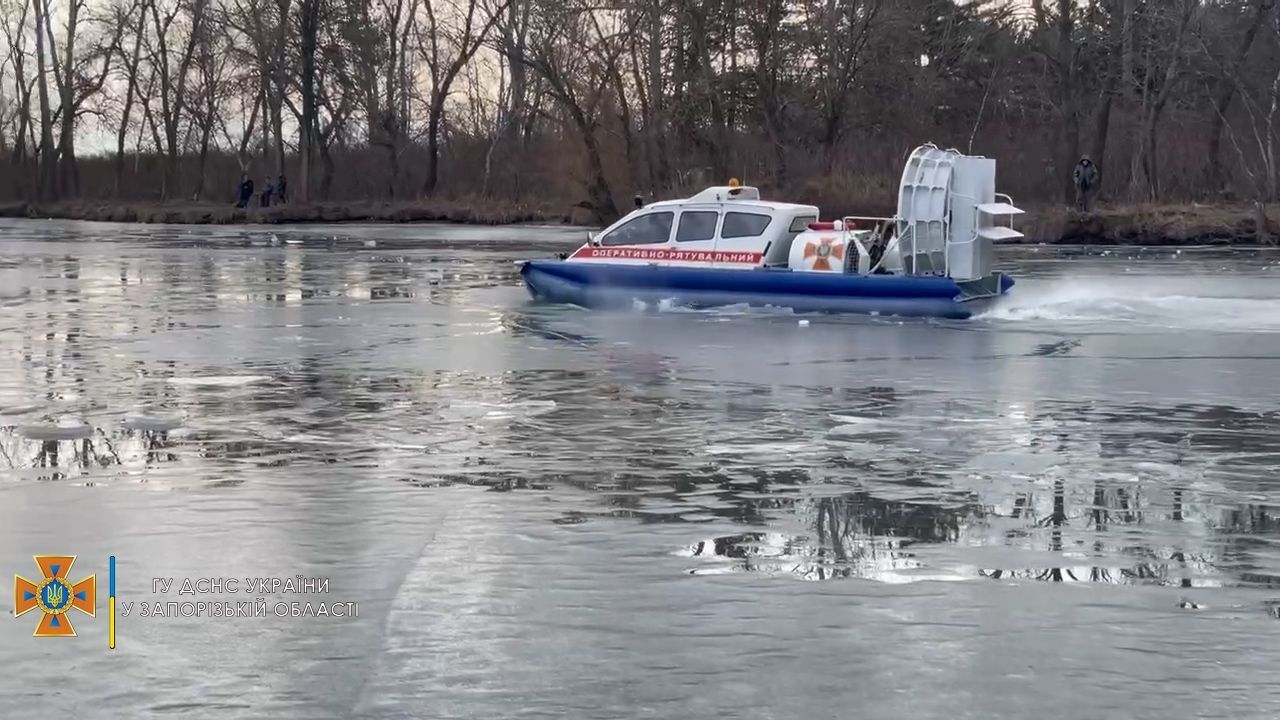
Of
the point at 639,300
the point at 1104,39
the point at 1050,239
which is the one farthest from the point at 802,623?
the point at 1104,39

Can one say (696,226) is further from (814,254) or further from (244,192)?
(244,192)

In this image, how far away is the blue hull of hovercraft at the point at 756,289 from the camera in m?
22.9

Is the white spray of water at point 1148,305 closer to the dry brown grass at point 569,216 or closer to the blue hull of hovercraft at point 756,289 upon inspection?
the blue hull of hovercraft at point 756,289

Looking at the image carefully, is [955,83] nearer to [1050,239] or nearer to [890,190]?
[890,190]

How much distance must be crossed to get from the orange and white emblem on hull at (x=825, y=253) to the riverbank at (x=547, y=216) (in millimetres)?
24734

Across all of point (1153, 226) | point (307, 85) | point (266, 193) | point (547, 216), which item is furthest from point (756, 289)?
point (307, 85)

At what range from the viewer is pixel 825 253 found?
23516mm

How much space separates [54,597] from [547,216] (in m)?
56.7

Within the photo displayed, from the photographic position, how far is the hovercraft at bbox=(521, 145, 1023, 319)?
2311 centimetres

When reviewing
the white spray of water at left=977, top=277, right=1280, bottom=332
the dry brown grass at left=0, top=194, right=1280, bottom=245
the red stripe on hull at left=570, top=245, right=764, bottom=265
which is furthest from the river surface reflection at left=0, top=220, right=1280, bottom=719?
the dry brown grass at left=0, top=194, right=1280, bottom=245

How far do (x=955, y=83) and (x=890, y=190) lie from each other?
628 inches

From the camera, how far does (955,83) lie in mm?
68062

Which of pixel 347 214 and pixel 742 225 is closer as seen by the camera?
pixel 742 225

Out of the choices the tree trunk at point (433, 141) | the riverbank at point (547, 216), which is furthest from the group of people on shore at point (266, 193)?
the tree trunk at point (433, 141)
